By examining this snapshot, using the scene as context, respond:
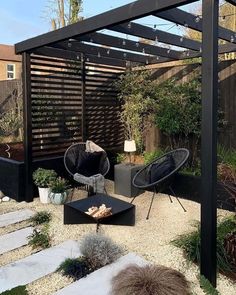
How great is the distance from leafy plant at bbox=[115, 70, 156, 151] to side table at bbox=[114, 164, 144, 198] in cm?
137

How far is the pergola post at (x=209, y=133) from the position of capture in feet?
7.70

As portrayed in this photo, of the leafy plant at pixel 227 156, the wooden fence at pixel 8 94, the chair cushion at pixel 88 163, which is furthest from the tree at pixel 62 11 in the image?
the leafy plant at pixel 227 156

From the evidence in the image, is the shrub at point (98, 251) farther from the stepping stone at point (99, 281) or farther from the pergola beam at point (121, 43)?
the pergola beam at point (121, 43)

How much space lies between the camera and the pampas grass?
2150 mm

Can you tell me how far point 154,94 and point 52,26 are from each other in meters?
7.04

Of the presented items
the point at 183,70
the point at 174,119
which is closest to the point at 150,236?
the point at 174,119

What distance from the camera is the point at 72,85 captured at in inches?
225

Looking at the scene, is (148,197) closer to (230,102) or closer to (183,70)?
(230,102)

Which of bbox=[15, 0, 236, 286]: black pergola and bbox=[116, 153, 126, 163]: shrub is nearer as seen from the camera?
bbox=[15, 0, 236, 286]: black pergola

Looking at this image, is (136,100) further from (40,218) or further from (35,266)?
(35,266)

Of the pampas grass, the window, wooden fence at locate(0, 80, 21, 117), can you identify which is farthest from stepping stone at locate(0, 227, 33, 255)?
the window

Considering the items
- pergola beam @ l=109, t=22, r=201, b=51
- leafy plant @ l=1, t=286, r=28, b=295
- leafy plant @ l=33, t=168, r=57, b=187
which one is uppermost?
pergola beam @ l=109, t=22, r=201, b=51

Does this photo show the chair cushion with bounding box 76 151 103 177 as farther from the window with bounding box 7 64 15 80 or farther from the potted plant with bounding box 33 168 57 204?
the window with bounding box 7 64 15 80

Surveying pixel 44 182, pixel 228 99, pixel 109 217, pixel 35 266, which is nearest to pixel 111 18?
pixel 109 217
